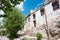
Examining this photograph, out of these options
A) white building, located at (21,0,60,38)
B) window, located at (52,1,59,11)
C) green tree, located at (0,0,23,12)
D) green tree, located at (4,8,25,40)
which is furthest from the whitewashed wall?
green tree, located at (0,0,23,12)

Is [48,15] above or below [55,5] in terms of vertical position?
below

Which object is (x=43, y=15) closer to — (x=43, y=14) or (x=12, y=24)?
(x=43, y=14)

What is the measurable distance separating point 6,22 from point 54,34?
1336 centimetres

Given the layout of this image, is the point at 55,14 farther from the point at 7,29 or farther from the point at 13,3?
the point at 13,3

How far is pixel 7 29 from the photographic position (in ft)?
116

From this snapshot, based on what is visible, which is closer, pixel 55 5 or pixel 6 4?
pixel 6 4

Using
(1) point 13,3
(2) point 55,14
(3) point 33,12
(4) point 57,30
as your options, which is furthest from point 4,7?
(3) point 33,12

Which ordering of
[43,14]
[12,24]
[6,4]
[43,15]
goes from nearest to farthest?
[6,4]
[43,15]
[43,14]
[12,24]

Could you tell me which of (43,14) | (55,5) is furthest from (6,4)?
(43,14)

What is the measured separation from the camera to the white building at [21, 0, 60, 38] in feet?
96.7

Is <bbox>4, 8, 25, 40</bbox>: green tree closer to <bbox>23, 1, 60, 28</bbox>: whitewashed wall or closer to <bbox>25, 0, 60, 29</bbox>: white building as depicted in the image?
<bbox>25, 0, 60, 29</bbox>: white building

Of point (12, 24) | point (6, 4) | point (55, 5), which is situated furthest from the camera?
point (12, 24)

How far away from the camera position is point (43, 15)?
111ft

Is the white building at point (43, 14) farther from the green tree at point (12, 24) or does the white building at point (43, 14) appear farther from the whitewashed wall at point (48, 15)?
the green tree at point (12, 24)
